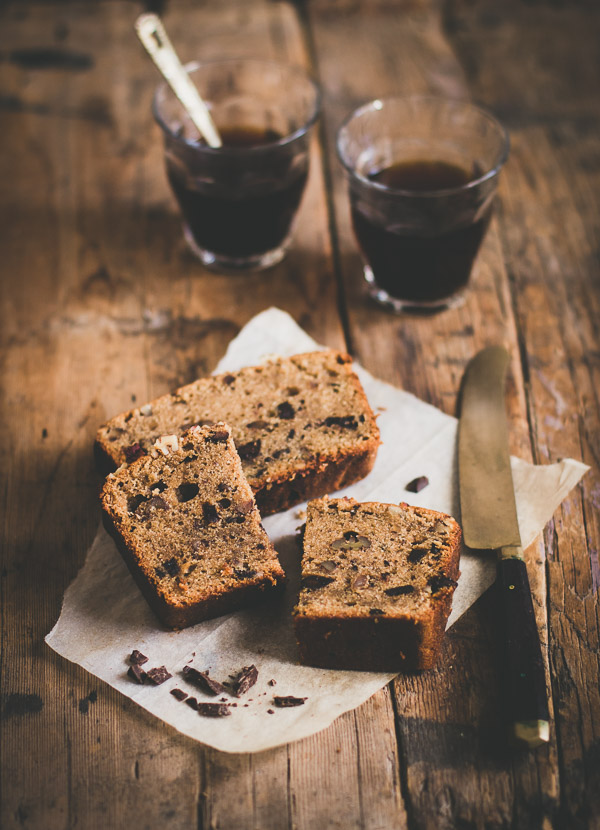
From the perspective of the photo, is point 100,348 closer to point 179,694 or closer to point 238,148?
point 238,148

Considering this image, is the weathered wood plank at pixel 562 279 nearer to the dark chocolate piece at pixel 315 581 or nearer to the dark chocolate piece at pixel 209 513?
the dark chocolate piece at pixel 315 581

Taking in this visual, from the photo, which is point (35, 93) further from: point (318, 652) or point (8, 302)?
point (318, 652)

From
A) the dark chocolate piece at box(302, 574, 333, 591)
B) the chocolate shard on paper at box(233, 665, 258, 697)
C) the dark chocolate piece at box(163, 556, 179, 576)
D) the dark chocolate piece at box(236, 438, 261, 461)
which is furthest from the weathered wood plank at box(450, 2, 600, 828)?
the dark chocolate piece at box(163, 556, 179, 576)

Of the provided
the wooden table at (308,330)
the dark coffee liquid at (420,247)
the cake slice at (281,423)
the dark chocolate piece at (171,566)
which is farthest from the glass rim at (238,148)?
the dark chocolate piece at (171,566)

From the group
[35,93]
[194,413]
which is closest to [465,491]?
[194,413]

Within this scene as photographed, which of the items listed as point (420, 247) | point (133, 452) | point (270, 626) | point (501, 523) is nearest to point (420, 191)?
point (420, 247)
